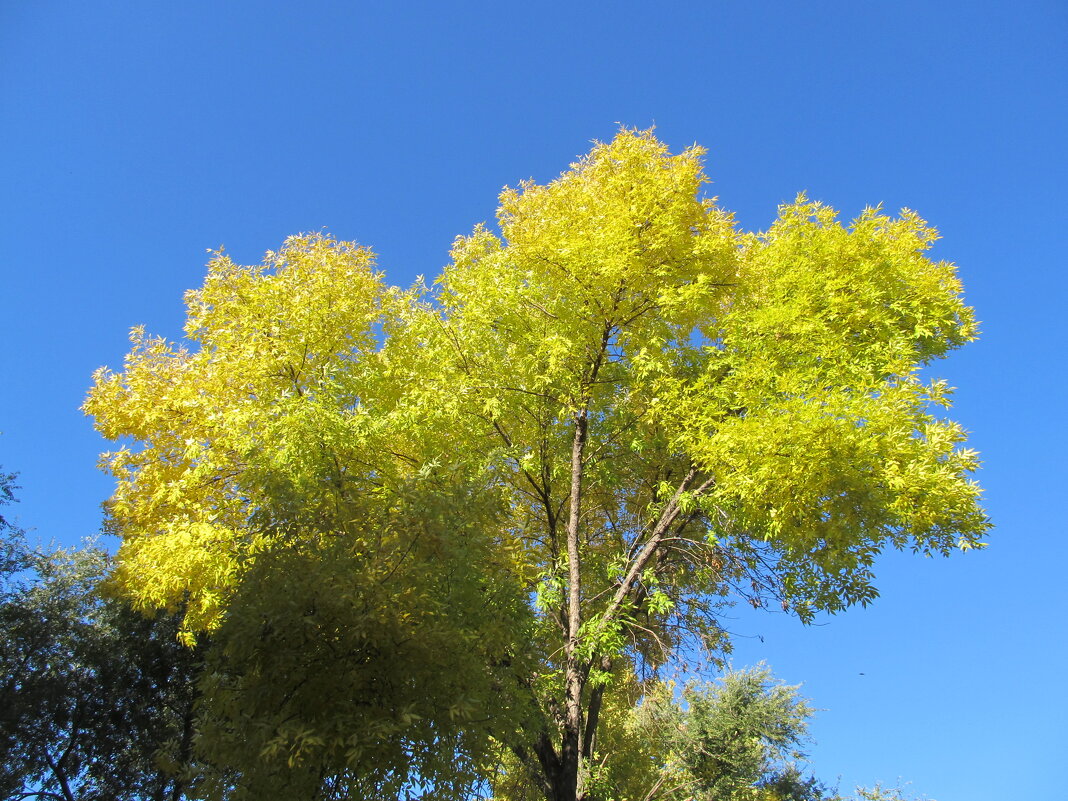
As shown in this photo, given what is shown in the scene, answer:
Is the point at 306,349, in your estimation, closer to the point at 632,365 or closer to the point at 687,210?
the point at 632,365

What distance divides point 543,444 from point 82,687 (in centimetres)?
1441

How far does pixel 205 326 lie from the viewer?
9.34 metres

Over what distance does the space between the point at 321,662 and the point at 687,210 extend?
267 inches

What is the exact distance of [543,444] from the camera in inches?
362

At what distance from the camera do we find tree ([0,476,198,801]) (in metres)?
14.8

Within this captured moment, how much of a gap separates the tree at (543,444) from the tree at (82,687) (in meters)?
7.69

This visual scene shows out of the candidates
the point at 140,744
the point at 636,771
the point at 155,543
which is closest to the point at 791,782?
the point at 636,771

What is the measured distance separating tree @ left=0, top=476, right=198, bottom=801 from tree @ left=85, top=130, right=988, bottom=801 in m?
7.69

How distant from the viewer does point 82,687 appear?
15789 mm

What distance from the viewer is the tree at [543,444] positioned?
227 inches

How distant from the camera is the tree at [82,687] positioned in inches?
582

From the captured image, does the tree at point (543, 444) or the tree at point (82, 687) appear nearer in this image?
the tree at point (543, 444)

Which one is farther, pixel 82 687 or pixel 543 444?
pixel 82 687

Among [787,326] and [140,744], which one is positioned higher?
[787,326]
